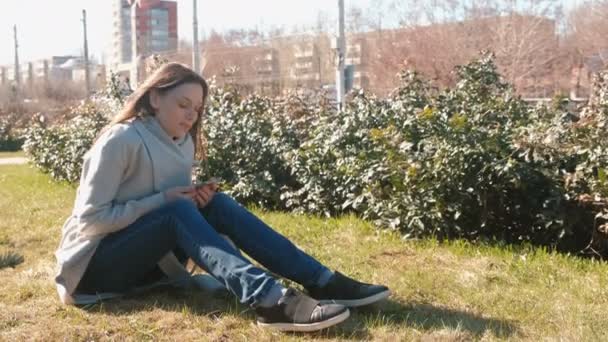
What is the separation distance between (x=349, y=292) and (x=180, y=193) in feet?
2.66

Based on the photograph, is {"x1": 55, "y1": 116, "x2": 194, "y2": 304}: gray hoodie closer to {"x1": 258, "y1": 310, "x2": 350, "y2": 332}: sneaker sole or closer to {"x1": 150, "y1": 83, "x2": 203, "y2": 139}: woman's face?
{"x1": 150, "y1": 83, "x2": 203, "y2": 139}: woman's face

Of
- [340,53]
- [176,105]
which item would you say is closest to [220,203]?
[176,105]

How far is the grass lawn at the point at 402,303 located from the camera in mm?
2734

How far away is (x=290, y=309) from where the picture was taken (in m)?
2.65

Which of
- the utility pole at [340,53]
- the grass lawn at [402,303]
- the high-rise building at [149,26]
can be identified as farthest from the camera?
the high-rise building at [149,26]

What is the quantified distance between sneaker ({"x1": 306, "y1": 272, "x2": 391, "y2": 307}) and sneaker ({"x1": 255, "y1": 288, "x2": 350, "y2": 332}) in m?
0.21

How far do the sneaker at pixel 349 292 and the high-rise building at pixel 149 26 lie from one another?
1849 inches

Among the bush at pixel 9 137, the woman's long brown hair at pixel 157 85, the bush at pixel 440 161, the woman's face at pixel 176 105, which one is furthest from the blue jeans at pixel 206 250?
the bush at pixel 9 137

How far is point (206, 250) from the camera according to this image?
2752 millimetres

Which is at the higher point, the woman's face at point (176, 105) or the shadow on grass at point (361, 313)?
the woman's face at point (176, 105)

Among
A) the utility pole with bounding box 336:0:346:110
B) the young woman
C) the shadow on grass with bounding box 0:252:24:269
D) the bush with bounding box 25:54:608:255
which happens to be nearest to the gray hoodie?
the young woman

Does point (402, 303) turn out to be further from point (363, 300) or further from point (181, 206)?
point (181, 206)

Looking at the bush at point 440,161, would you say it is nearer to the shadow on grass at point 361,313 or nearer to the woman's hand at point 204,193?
the shadow on grass at point 361,313

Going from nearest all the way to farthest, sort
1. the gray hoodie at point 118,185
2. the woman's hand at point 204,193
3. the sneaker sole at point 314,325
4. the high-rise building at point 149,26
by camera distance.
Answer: the sneaker sole at point 314,325, the gray hoodie at point 118,185, the woman's hand at point 204,193, the high-rise building at point 149,26
